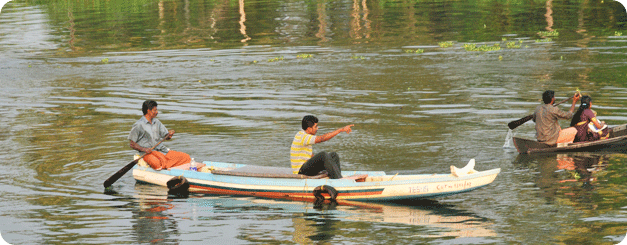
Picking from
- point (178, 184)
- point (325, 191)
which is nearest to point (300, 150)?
point (325, 191)

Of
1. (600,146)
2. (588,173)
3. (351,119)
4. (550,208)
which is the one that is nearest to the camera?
(550,208)

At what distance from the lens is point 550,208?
12664 millimetres

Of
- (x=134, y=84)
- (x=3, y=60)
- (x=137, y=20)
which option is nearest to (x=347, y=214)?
(x=134, y=84)

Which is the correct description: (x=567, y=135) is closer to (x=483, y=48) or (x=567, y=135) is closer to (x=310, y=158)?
(x=310, y=158)

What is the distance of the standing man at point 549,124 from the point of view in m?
16.5

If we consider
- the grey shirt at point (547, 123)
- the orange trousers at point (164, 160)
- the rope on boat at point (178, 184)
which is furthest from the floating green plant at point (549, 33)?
the rope on boat at point (178, 184)

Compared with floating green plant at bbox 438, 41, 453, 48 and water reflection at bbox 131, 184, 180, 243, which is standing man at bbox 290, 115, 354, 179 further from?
floating green plant at bbox 438, 41, 453, 48

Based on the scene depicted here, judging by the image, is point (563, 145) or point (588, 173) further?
point (563, 145)

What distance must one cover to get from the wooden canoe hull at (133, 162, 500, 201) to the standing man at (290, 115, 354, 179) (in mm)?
287

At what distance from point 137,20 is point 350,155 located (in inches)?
1464

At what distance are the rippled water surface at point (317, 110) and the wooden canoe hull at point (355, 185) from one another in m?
0.27

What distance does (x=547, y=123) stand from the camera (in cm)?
Answer: 1677

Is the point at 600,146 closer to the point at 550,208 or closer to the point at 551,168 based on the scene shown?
the point at 551,168

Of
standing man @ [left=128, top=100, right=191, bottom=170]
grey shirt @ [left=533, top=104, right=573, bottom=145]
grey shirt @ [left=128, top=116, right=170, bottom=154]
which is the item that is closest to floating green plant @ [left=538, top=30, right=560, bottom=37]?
grey shirt @ [left=533, top=104, right=573, bottom=145]
